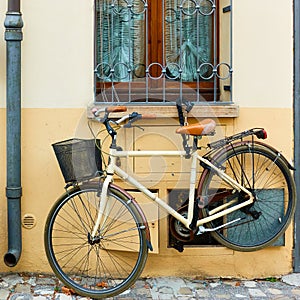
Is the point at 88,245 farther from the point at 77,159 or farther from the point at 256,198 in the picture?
the point at 256,198

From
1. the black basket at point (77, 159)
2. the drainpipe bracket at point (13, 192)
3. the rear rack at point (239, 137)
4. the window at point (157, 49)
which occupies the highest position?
the window at point (157, 49)

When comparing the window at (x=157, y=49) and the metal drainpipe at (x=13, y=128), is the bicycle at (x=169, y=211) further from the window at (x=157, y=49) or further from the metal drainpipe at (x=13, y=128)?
the window at (x=157, y=49)

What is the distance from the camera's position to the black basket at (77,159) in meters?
5.12

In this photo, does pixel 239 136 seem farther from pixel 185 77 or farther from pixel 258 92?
pixel 185 77

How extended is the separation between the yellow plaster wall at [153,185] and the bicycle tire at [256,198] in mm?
187

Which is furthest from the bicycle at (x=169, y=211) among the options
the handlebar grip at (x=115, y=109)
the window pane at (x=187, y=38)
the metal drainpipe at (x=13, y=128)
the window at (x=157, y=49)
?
the window pane at (x=187, y=38)

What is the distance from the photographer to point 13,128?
5.58 m

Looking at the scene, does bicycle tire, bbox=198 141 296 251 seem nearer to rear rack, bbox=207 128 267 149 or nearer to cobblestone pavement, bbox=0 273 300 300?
rear rack, bbox=207 128 267 149

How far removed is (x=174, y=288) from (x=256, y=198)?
1.01 m

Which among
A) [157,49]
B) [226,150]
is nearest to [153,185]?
[226,150]

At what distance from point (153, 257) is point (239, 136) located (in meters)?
1.31

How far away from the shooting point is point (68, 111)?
5.69 m

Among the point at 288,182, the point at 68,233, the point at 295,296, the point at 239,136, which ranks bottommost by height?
the point at 295,296

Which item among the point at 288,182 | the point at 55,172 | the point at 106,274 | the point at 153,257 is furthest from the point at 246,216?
the point at 55,172
